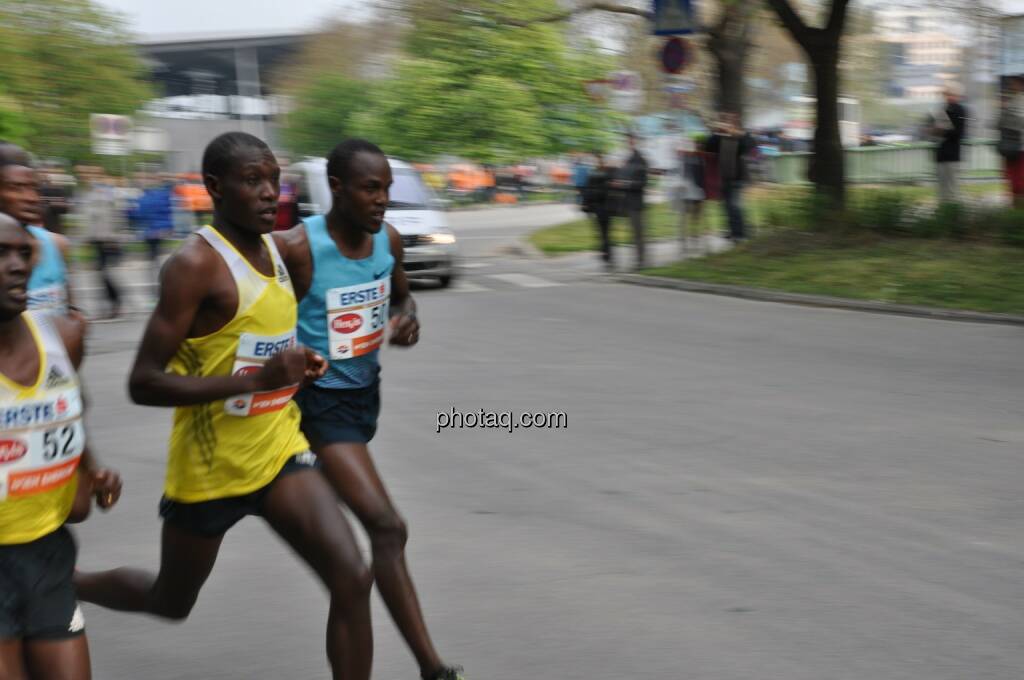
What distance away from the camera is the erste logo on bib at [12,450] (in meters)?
3.12

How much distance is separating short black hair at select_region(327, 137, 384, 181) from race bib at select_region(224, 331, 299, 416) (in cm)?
67

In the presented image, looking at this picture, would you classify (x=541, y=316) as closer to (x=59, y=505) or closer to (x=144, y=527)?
(x=144, y=527)

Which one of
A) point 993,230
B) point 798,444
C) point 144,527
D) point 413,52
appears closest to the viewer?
point 144,527

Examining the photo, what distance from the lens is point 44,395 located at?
3.19 m

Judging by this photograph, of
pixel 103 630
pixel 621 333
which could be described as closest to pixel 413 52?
pixel 621 333

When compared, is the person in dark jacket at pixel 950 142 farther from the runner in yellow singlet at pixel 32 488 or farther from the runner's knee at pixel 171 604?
the runner in yellow singlet at pixel 32 488

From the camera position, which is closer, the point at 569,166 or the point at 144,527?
the point at 144,527

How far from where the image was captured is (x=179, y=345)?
382 cm

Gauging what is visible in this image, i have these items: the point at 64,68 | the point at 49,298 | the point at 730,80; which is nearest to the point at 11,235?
the point at 49,298

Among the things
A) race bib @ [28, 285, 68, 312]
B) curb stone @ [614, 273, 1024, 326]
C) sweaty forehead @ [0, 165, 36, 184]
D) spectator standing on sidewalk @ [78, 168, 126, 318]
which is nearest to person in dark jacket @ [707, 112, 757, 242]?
curb stone @ [614, 273, 1024, 326]

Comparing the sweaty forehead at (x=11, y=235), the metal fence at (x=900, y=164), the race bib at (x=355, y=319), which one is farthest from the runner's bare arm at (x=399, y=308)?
the metal fence at (x=900, y=164)

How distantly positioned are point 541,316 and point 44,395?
11572 millimetres

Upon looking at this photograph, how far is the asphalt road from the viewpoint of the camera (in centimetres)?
463

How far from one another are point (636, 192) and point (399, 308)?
14284mm
